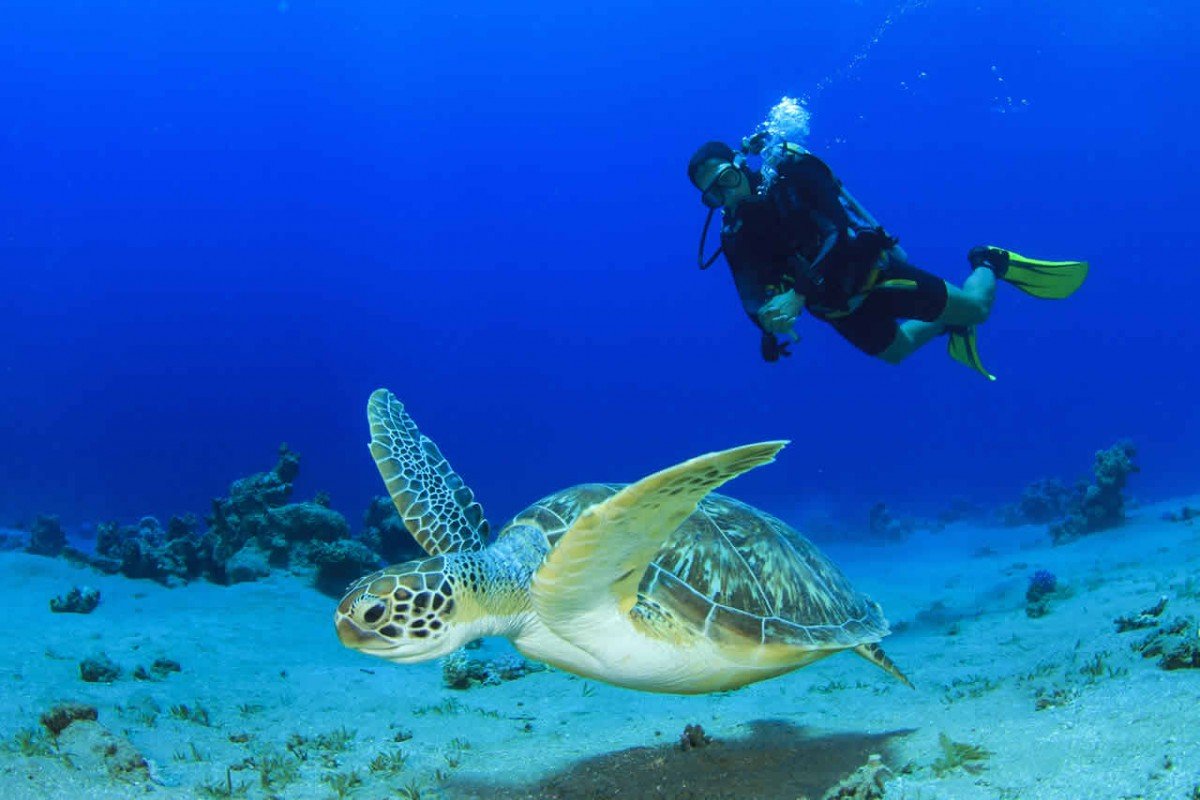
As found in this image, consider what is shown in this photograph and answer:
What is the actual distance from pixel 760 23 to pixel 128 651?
8683 centimetres

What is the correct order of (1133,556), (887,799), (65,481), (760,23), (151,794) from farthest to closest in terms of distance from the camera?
(760,23), (65,481), (1133,556), (151,794), (887,799)

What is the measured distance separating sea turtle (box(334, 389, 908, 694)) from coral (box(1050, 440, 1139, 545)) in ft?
34.8

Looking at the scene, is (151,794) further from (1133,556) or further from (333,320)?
(333,320)

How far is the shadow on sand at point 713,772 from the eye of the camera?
294cm

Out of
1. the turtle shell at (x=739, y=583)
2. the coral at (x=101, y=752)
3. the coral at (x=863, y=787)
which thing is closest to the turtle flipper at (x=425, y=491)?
the turtle shell at (x=739, y=583)

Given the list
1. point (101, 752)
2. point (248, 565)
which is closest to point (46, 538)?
point (248, 565)

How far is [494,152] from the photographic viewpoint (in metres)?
92.4

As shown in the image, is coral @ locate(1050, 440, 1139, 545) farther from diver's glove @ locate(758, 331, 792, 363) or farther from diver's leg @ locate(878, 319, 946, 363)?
diver's glove @ locate(758, 331, 792, 363)

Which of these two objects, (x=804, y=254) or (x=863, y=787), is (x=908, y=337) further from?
(x=863, y=787)

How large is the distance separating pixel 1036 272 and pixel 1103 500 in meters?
7.83

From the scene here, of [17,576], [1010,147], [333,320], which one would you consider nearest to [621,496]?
[17,576]

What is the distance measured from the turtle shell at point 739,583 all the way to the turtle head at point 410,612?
0.78m

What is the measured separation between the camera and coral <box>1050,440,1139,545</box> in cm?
1176

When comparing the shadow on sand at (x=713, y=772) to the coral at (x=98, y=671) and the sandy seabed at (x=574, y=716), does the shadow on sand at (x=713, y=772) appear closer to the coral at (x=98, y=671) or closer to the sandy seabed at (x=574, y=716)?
the sandy seabed at (x=574, y=716)
